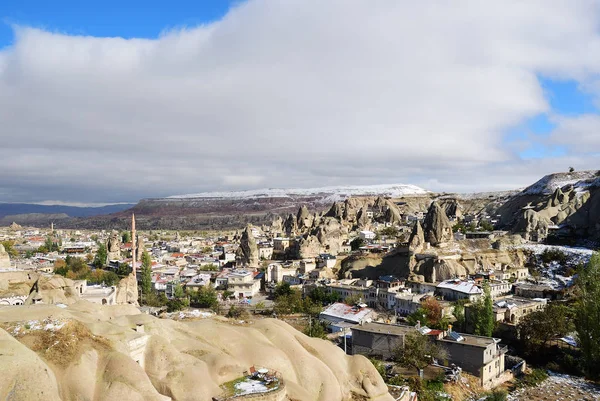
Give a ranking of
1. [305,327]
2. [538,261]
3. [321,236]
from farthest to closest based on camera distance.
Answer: [321,236]
[538,261]
[305,327]

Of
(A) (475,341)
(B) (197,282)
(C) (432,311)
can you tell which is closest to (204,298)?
(B) (197,282)

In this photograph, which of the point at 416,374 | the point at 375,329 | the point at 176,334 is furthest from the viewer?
the point at 375,329

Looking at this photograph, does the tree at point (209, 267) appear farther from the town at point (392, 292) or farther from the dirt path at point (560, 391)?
the dirt path at point (560, 391)

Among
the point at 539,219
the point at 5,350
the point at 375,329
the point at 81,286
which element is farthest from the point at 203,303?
the point at 539,219

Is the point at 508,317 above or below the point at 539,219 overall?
below

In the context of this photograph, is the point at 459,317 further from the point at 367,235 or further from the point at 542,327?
the point at 367,235

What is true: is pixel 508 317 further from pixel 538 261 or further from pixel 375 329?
pixel 538 261

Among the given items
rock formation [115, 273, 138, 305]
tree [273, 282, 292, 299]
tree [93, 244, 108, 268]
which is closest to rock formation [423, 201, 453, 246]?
tree [273, 282, 292, 299]
